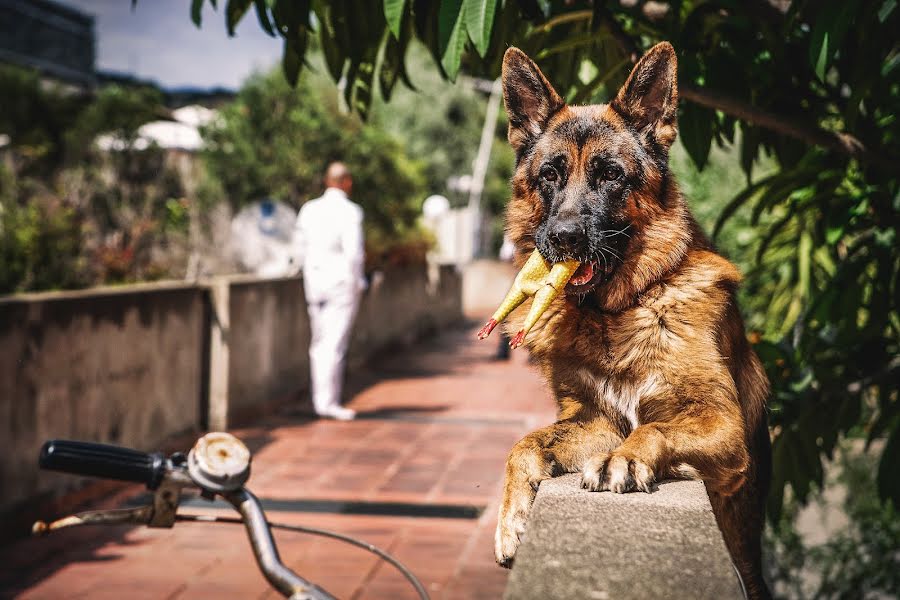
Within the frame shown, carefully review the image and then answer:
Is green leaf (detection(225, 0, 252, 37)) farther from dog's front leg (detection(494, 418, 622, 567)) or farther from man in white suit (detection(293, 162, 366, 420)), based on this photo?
man in white suit (detection(293, 162, 366, 420))

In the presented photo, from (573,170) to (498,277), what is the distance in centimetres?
2795

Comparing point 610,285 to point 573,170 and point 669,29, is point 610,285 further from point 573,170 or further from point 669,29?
point 669,29

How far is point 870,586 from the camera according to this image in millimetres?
5379

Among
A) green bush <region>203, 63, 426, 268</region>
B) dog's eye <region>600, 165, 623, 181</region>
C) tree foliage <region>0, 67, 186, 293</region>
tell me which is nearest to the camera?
dog's eye <region>600, 165, 623, 181</region>

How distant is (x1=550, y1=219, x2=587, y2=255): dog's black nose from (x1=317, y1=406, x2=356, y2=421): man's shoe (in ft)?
25.8

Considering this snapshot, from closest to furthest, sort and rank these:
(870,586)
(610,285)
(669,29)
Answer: (610,285) → (669,29) → (870,586)

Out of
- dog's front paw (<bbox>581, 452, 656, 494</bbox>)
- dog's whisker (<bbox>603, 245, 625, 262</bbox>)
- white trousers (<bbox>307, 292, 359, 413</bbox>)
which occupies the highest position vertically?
dog's whisker (<bbox>603, 245, 625, 262</bbox>)

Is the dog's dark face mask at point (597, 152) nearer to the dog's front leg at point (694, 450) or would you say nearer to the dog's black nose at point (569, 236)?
the dog's black nose at point (569, 236)

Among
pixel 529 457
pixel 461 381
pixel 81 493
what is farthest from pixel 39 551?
pixel 461 381

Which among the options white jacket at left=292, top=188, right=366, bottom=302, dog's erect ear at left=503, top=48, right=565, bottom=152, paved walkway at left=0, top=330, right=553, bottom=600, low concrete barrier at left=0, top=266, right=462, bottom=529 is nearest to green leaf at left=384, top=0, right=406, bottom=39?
dog's erect ear at left=503, top=48, right=565, bottom=152

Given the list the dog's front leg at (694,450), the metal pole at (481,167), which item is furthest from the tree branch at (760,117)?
the metal pole at (481,167)

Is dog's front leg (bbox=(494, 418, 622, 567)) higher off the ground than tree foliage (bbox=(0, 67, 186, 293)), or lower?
lower

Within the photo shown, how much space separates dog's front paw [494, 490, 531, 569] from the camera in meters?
2.00

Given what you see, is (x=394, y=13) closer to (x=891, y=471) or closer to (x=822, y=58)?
(x=822, y=58)
